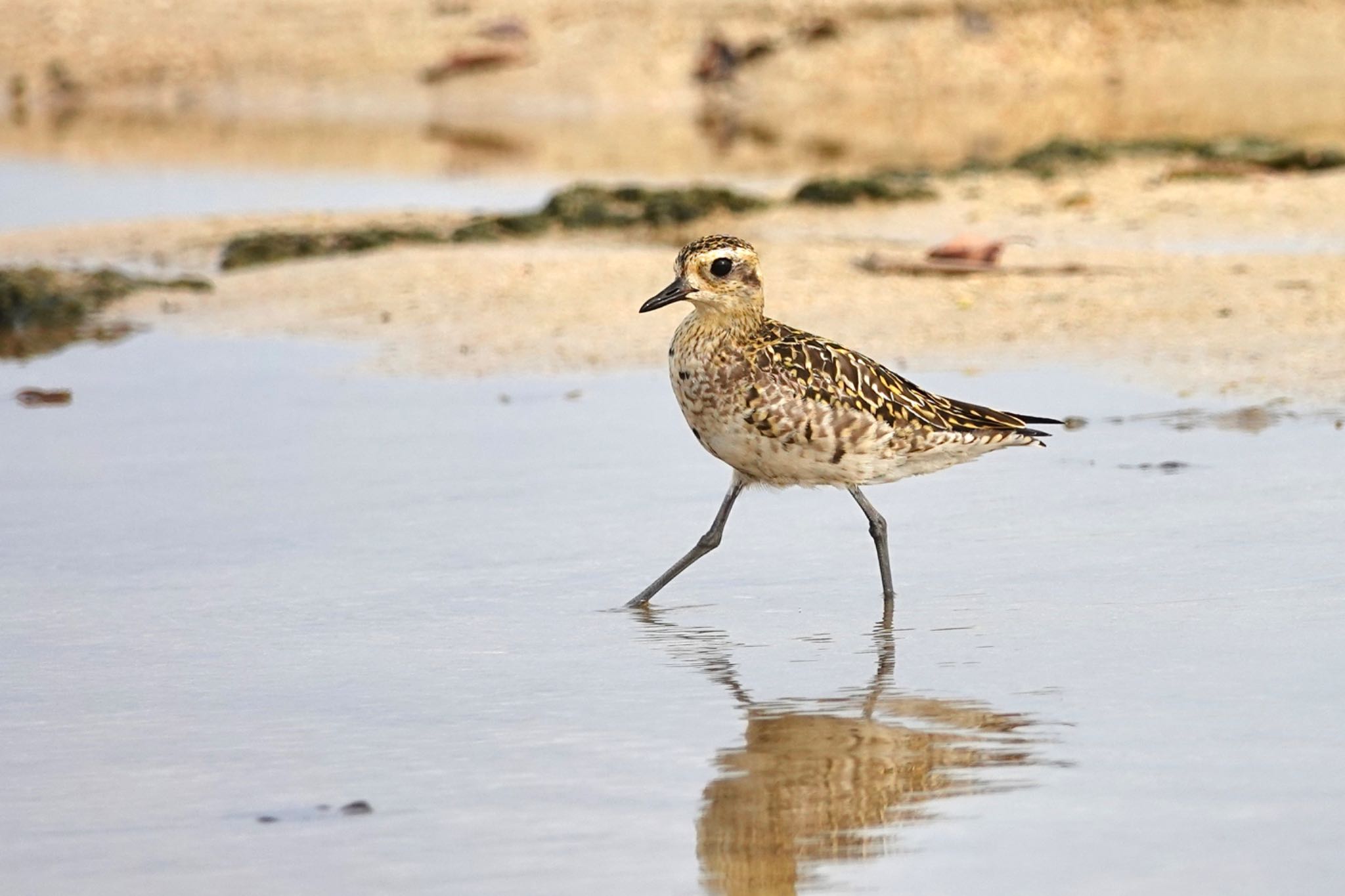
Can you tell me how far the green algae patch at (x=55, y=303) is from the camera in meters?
14.1

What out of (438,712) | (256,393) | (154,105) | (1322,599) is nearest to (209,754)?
(438,712)

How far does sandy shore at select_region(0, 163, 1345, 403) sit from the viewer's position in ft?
39.1

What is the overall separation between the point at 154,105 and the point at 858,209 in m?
22.5

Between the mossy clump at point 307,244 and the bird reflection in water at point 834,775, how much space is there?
11.2m

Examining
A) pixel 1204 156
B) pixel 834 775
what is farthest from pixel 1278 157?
pixel 834 775

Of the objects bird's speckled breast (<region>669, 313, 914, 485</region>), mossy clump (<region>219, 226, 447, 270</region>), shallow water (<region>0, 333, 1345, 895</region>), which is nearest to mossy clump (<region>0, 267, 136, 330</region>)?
mossy clump (<region>219, 226, 447, 270</region>)

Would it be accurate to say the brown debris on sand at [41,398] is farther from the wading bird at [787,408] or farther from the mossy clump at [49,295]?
the wading bird at [787,408]

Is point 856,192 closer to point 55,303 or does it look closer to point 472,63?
point 55,303

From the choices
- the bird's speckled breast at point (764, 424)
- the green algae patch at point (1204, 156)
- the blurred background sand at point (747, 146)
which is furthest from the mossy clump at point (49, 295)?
the green algae patch at point (1204, 156)

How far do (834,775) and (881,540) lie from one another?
2.09 meters

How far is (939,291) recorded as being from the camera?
534 inches

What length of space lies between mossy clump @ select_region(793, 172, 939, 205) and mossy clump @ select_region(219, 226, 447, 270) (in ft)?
11.2

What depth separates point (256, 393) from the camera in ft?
38.9

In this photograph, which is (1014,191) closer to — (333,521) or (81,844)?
(333,521)
